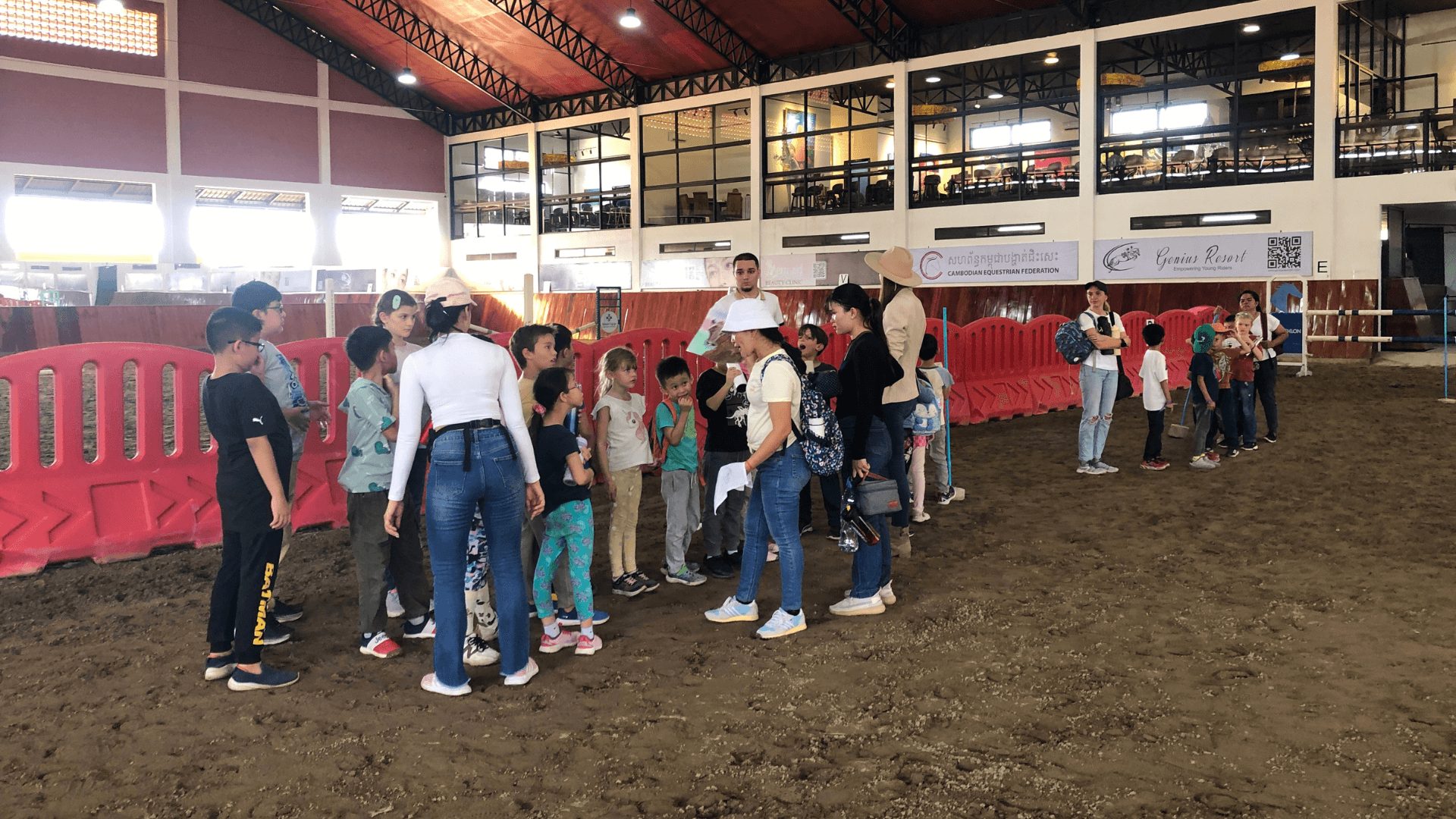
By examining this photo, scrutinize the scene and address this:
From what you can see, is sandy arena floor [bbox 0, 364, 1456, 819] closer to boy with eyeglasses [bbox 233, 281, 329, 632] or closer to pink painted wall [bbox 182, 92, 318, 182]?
boy with eyeglasses [bbox 233, 281, 329, 632]

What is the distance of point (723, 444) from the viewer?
5664 millimetres

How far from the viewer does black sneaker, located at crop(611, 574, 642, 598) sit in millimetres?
5457

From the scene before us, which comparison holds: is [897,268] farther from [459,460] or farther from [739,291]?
[459,460]

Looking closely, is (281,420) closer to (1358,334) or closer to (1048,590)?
(1048,590)

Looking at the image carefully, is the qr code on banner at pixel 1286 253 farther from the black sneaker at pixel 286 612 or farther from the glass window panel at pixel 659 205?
the black sneaker at pixel 286 612

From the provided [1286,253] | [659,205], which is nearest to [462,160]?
[659,205]

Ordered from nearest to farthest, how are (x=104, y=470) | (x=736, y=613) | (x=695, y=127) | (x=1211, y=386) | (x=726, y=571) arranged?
(x=736, y=613) < (x=726, y=571) < (x=104, y=470) < (x=1211, y=386) < (x=695, y=127)

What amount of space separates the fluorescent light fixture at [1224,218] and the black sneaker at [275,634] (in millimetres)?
19907

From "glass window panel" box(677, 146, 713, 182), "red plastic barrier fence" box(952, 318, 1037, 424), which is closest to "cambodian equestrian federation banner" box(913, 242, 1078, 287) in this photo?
"glass window panel" box(677, 146, 713, 182)

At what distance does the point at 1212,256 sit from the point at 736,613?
1846 cm

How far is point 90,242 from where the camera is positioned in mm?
27516

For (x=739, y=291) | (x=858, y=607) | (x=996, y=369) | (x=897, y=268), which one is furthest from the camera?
(x=996, y=369)

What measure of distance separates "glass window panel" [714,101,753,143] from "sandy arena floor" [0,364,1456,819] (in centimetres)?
→ 2322

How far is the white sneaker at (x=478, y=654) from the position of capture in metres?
4.40
